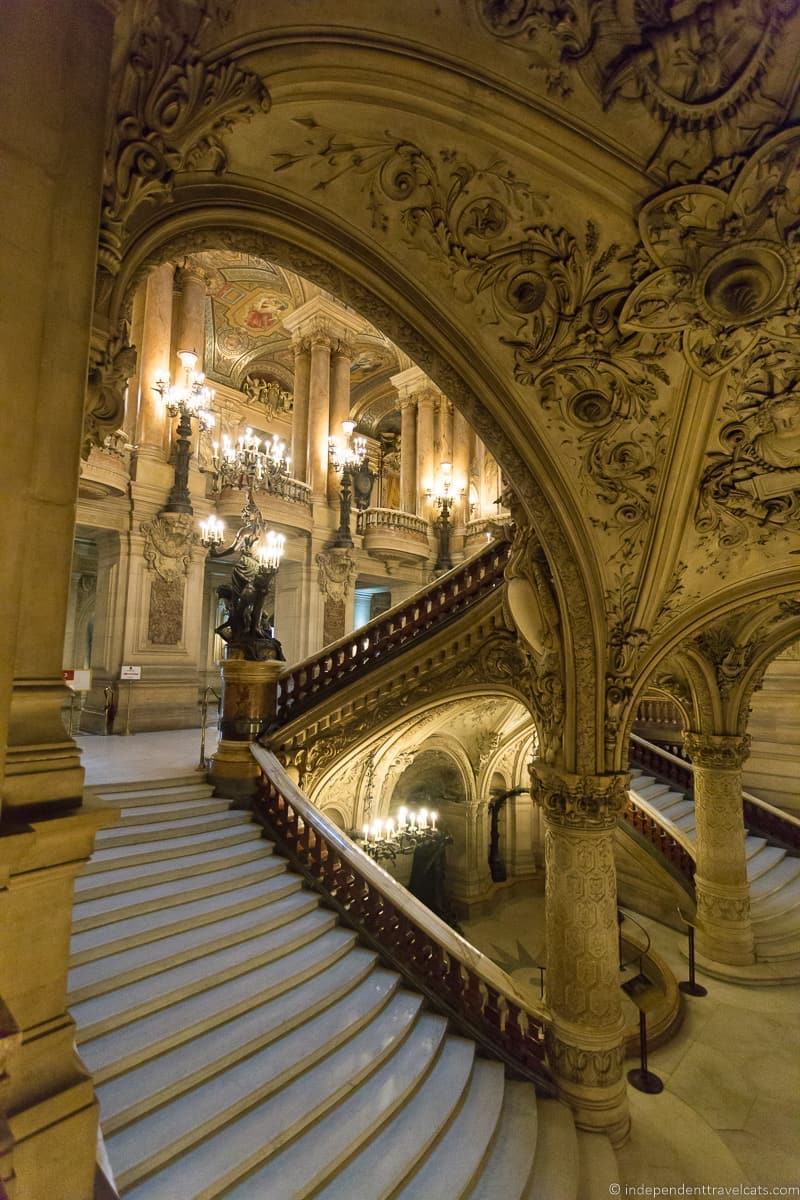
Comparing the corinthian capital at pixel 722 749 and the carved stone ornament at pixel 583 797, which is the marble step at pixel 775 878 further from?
the carved stone ornament at pixel 583 797

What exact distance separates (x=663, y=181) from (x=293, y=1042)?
517cm

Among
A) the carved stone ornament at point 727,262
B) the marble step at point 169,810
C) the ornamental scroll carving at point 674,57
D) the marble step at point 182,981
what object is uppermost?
the ornamental scroll carving at point 674,57

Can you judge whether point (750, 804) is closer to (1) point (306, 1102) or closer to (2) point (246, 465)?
(1) point (306, 1102)

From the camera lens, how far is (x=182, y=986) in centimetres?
322

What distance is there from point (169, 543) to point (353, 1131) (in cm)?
891

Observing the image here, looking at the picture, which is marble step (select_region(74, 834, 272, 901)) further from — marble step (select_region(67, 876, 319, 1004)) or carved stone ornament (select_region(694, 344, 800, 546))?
carved stone ornament (select_region(694, 344, 800, 546))

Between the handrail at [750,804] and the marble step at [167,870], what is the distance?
6963mm

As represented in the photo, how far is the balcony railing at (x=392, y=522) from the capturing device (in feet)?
43.4

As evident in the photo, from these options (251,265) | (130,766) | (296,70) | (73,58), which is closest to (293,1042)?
(130,766)

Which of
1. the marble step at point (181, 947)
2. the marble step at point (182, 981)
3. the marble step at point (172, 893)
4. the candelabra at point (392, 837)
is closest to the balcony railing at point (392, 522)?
the candelabra at point (392, 837)

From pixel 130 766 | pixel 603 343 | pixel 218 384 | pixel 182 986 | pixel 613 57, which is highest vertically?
pixel 218 384

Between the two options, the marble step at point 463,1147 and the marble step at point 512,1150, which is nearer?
the marble step at point 463,1147

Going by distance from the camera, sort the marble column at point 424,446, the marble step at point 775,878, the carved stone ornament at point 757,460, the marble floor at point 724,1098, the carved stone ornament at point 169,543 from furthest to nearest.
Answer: the marble column at point 424,446, the carved stone ornament at point 169,543, the marble step at point 775,878, the marble floor at point 724,1098, the carved stone ornament at point 757,460

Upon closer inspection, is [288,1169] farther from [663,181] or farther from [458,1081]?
[663,181]
